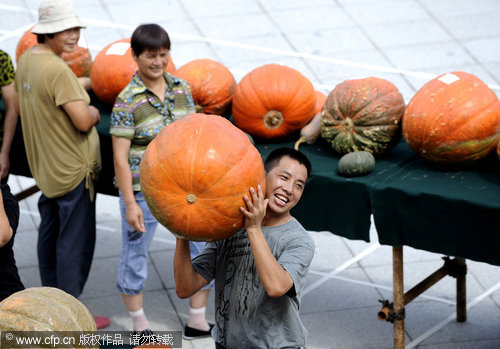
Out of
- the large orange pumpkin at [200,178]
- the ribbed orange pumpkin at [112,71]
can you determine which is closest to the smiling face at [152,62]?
the ribbed orange pumpkin at [112,71]

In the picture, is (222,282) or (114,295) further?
(114,295)

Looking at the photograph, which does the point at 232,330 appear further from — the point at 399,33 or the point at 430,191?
the point at 399,33

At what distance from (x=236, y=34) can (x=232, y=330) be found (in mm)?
7906

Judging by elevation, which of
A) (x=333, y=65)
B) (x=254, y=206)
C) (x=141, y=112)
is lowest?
(x=333, y=65)

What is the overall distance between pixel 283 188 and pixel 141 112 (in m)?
1.76

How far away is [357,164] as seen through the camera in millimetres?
4617

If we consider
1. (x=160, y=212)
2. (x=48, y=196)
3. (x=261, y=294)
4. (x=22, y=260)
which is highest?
(x=160, y=212)

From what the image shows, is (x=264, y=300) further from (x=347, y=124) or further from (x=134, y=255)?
(x=134, y=255)

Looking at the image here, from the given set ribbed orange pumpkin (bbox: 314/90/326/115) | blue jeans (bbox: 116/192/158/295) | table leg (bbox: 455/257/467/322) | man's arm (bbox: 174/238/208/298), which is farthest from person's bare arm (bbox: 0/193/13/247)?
table leg (bbox: 455/257/467/322)

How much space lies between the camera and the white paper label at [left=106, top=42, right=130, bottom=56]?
5592 mm

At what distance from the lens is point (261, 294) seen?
10.7ft

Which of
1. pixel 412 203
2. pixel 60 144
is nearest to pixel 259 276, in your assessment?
pixel 412 203

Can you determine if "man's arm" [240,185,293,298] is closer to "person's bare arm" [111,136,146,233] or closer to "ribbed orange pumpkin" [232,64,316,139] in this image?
"person's bare arm" [111,136,146,233]

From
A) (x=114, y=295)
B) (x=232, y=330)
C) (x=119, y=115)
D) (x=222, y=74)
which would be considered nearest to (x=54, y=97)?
(x=119, y=115)
